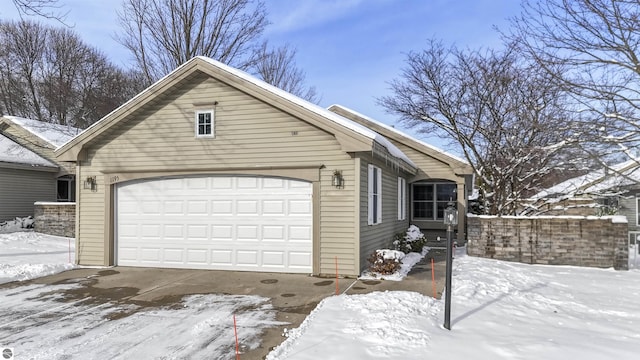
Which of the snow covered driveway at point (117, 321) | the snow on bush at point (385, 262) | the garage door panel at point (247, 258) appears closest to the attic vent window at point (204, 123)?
the garage door panel at point (247, 258)

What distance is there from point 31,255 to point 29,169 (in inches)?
348

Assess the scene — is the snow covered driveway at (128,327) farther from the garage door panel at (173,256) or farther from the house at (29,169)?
the house at (29,169)

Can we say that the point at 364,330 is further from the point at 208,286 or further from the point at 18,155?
the point at 18,155

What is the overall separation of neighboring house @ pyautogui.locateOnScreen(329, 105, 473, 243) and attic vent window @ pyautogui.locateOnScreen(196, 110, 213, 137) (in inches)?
316

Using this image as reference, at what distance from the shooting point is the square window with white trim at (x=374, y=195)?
33.9 ft

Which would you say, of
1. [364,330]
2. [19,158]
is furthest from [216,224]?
[19,158]

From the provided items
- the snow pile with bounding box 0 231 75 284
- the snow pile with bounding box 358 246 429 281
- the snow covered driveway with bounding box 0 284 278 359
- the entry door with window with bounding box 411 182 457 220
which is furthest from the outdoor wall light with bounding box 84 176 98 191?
the entry door with window with bounding box 411 182 457 220

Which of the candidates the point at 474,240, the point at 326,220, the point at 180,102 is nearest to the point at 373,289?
the point at 326,220

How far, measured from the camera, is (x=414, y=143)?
52.8ft

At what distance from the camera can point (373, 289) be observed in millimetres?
8062

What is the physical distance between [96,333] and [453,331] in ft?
15.4

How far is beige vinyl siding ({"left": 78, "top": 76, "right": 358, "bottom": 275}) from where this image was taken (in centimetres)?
957

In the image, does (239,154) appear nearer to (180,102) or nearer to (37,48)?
(180,102)

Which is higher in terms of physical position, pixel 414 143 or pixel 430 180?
pixel 414 143
